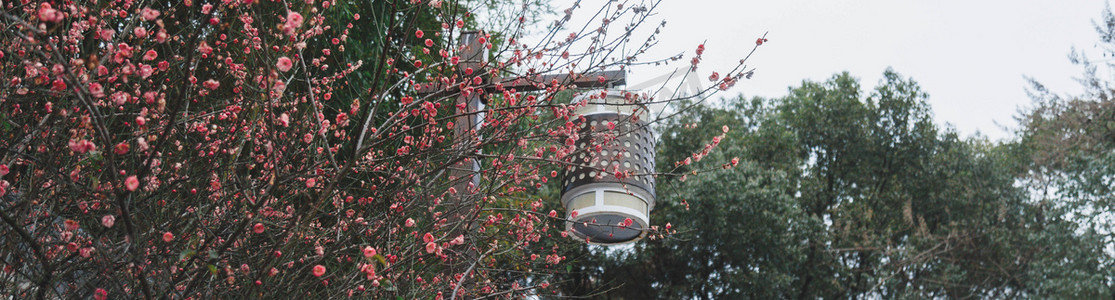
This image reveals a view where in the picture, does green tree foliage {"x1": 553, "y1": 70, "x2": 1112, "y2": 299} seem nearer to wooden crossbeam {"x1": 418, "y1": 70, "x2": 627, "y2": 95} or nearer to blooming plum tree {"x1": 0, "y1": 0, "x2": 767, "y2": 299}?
wooden crossbeam {"x1": 418, "y1": 70, "x2": 627, "y2": 95}

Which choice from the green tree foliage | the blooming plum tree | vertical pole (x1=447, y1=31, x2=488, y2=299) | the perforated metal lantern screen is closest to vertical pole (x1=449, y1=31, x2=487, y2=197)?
vertical pole (x1=447, y1=31, x2=488, y2=299)

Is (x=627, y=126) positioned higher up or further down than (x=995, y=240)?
further down

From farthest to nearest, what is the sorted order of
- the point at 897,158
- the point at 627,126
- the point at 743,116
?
the point at 743,116 < the point at 897,158 < the point at 627,126

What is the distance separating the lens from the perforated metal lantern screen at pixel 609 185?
319 cm

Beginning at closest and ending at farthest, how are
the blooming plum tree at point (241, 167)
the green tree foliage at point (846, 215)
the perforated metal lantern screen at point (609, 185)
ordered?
the blooming plum tree at point (241, 167) → the perforated metal lantern screen at point (609, 185) → the green tree foliage at point (846, 215)

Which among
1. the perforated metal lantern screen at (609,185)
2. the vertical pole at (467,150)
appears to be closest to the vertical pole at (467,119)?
the vertical pole at (467,150)

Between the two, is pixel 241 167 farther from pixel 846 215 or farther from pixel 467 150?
pixel 846 215

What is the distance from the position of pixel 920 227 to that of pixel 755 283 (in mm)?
3175

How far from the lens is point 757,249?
35.4ft

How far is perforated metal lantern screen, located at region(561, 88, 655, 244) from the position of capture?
3.19 m

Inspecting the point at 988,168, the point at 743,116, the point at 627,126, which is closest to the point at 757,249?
the point at 743,116

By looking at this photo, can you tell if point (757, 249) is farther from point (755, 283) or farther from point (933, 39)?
point (933, 39)

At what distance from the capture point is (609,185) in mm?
3236

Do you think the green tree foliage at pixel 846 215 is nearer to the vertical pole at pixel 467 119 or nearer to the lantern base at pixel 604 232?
the lantern base at pixel 604 232
